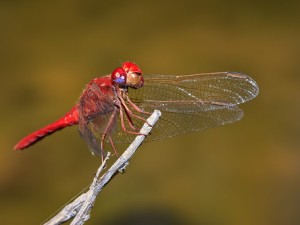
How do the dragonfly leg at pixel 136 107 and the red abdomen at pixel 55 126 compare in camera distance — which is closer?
the dragonfly leg at pixel 136 107

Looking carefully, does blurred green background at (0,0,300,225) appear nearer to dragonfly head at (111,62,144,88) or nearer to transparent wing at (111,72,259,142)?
transparent wing at (111,72,259,142)

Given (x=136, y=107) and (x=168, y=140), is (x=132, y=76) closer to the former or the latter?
(x=136, y=107)

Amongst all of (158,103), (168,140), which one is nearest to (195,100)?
(158,103)

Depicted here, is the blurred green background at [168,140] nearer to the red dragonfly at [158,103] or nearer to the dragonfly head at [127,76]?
the red dragonfly at [158,103]

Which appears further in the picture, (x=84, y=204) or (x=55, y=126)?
(x=55, y=126)

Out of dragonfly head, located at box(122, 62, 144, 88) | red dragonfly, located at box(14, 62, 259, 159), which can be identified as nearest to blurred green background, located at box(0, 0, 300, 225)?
red dragonfly, located at box(14, 62, 259, 159)

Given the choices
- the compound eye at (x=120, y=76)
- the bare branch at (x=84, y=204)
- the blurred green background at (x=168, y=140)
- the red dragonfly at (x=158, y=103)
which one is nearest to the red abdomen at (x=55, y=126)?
the red dragonfly at (x=158, y=103)

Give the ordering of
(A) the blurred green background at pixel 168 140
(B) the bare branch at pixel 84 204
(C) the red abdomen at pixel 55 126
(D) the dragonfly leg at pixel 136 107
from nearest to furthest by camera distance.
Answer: (B) the bare branch at pixel 84 204
(D) the dragonfly leg at pixel 136 107
(C) the red abdomen at pixel 55 126
(A) the blurred green background at pixel 168 140
